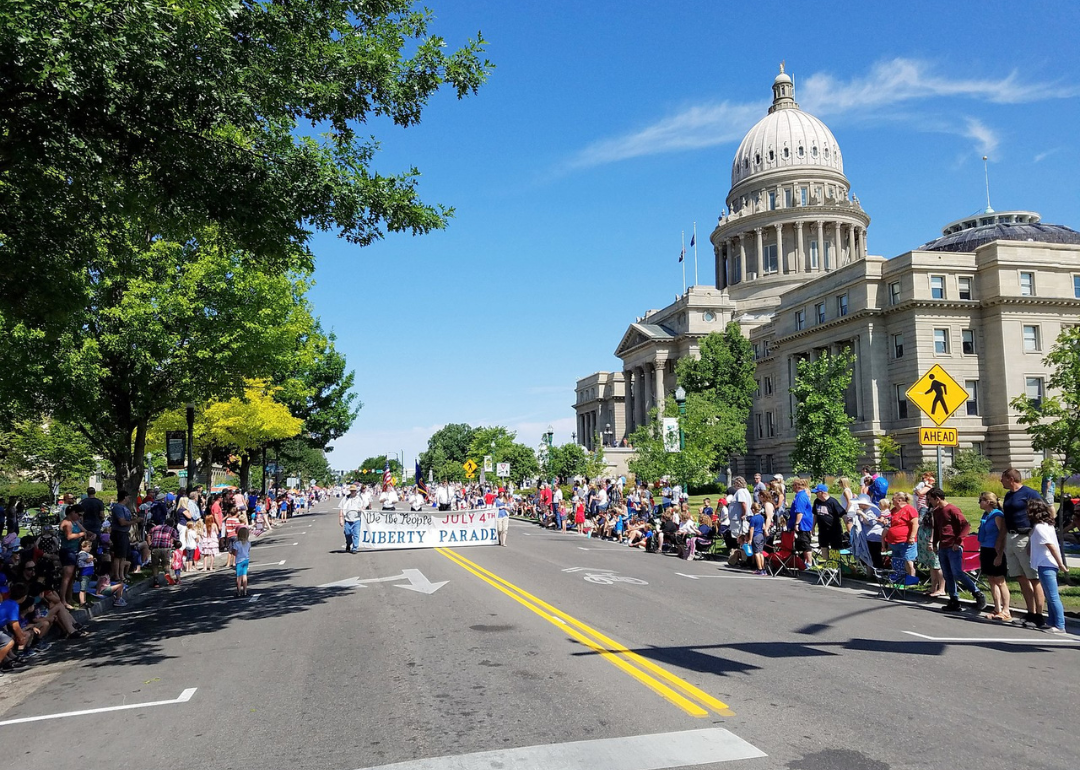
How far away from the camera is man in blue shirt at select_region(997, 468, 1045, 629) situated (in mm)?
11102

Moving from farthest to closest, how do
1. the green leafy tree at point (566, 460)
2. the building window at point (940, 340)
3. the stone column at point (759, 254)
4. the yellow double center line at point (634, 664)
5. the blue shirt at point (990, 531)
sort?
the stone column at point (759, 254), the green leafy tree at point (566, 460), the building window at point (940, 340), the blue shirt at point (990, 531), the yellow double center line at point (634, 664)

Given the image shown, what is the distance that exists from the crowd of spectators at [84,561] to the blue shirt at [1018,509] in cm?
1253

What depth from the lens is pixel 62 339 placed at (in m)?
19.7

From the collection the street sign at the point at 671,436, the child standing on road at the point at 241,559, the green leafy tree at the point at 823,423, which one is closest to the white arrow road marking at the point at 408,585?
the child standing on road at the point at 241,559

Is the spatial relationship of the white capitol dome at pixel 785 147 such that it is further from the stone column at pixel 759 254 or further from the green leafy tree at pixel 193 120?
the green leafy tree at pixel 193 120

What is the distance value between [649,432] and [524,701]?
53832mm

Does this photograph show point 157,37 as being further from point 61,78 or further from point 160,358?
point 160,358

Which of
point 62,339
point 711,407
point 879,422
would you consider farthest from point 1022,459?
point 62,339

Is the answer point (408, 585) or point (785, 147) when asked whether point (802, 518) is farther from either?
point (785, 147)

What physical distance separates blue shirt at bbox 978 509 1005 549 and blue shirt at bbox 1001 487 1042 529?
1.06 feet

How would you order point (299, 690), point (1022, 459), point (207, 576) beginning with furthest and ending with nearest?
point (1022, 459), point (207, 576), point (299, 690)

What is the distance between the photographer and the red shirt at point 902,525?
45.1 feet

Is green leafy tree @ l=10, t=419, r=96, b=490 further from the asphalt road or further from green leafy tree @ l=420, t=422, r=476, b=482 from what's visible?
green leafy tree @ l=420, t=422, r=476, b=482

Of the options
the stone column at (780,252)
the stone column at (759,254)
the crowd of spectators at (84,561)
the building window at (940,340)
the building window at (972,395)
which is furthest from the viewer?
the stone column at (759,254)
